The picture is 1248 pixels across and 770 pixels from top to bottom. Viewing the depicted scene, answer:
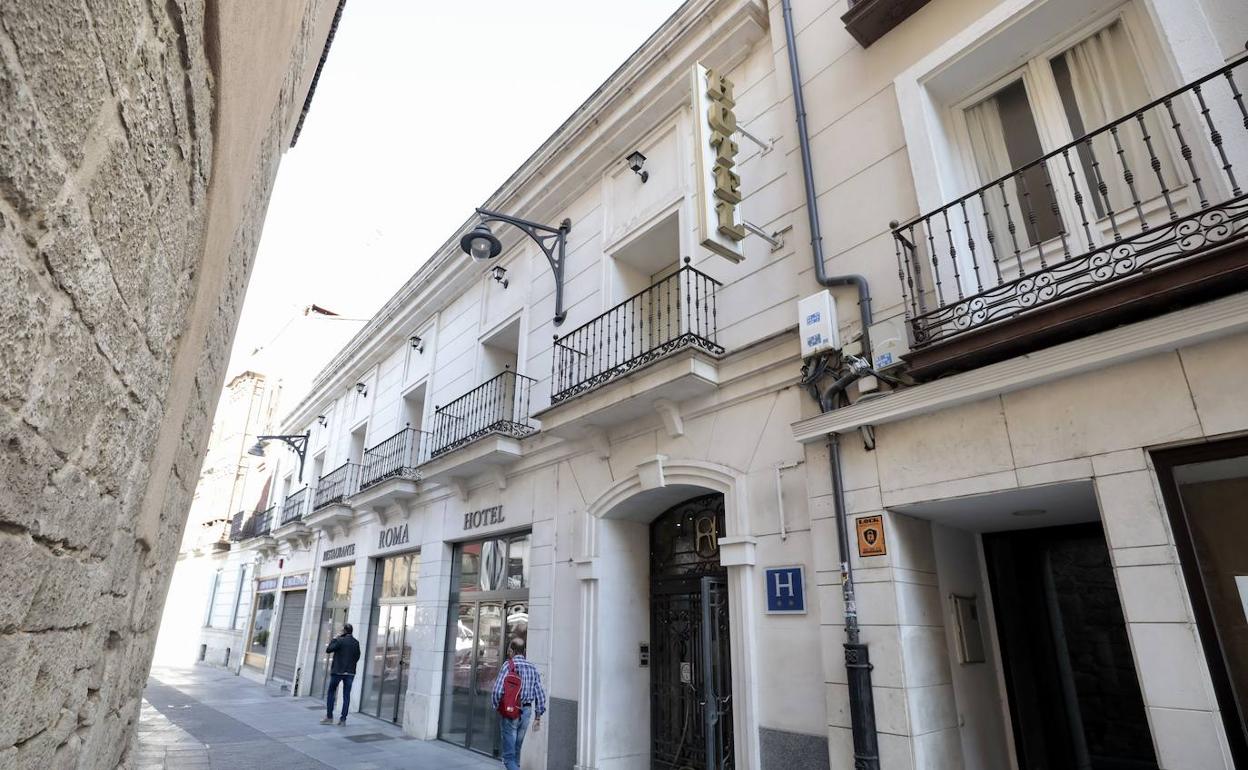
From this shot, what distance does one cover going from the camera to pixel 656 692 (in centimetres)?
727

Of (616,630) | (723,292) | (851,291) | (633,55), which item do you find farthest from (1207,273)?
(633,55)

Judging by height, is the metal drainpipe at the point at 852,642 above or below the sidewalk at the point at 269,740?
above

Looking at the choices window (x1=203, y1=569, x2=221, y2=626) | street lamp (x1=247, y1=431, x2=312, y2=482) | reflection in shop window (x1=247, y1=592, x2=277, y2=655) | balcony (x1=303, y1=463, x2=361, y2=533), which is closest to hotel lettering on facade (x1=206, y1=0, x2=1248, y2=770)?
balcony (x1=303, y1=463, x2=361, y2=533)

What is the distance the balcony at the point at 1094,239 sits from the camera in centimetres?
364

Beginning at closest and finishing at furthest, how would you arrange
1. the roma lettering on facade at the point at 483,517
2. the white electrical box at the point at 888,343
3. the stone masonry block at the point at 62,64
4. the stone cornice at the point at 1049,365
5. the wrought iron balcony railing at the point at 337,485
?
the stone masonry block at the point at 62,64, the stone cornice at the point at 1049,365, the white electrical box at the point at 888,343, the roma lettering on facade at the point at 483,517, the wrought iron balcony railing at the point at 337,485

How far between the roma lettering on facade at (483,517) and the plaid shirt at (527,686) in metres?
2.62

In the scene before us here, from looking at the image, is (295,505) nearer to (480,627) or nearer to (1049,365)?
(480,627)

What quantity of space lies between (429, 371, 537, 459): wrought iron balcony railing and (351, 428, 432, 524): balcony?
27.2 inches

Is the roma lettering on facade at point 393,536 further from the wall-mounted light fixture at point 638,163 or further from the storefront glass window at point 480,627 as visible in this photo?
the wall-mounted light fixture at point 638,163

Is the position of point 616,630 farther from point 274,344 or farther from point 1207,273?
point 274,344

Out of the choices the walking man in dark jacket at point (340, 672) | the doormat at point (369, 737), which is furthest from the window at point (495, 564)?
the walking man in dark jacket at point (340, 672)

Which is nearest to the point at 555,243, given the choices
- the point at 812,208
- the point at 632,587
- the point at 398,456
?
the point at 812,208

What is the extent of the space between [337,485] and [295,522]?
1974 millimetres

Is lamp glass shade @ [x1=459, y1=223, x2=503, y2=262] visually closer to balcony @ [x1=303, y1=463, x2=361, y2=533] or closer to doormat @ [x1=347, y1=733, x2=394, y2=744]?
doormat @ [x1=347, y1=733, x2=394, y2=744]
